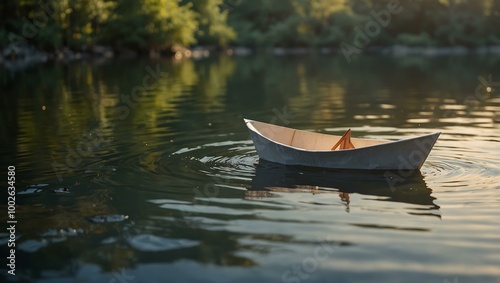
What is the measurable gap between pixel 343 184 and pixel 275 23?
91.3 m

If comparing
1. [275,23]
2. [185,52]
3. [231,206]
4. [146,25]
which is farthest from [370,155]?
[275,23]

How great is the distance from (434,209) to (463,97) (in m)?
20.9

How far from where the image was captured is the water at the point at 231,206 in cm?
773

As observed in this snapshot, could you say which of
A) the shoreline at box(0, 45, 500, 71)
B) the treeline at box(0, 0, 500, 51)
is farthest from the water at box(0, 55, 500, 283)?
the treeline at box(0, 0, 500, 51)

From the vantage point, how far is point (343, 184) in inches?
454

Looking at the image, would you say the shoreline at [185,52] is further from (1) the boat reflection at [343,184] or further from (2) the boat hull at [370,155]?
(1) the boat reflection at [343,184]

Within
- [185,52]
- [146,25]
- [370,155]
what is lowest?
[185,52]

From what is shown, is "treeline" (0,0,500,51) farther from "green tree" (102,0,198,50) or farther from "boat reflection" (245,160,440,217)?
"boat reflection" (245,160,440,217)

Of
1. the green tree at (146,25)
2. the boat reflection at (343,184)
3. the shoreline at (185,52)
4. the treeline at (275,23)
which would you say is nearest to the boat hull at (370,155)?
the boat reflection at (343,184)

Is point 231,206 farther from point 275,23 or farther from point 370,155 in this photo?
point 275,23

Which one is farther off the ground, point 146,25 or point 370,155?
point 146,25

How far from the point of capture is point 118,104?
2633cm

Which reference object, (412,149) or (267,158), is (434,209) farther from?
(267,158)

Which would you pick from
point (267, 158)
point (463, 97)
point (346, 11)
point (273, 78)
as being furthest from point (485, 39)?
point (267, 158)
